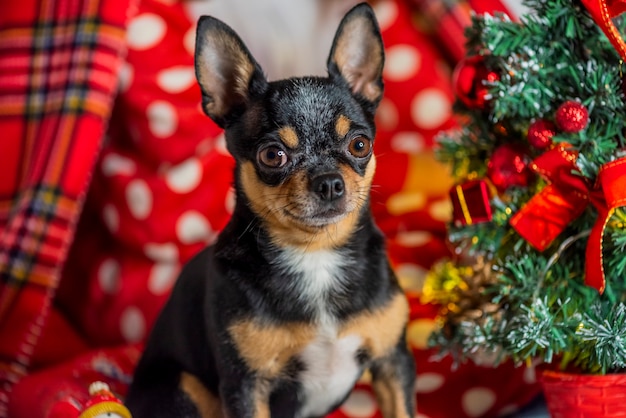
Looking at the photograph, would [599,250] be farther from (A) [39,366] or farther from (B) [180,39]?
(A) [39,366]

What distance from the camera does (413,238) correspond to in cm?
201

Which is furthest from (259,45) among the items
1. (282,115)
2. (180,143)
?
(282,115)

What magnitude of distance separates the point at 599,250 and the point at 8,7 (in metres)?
1.63

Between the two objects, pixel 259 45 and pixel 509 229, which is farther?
pixel 259 45

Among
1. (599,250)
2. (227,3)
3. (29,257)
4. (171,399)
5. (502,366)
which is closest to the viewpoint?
(599,250)

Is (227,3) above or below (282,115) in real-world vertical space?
above

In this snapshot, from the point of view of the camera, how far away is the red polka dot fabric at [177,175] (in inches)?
78.5

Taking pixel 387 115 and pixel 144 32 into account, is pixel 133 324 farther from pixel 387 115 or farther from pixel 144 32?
pixel 387 115

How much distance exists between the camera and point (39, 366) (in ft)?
6.66

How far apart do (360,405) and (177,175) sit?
76cm

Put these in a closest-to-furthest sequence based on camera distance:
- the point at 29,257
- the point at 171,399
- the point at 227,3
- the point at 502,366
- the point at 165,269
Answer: the point at 171,399
the point at 502,366
the point at 29,257
the point at 165,269
the point at 227,3

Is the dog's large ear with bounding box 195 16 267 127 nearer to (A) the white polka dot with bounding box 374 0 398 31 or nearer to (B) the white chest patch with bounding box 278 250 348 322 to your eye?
(B) the white chest patch with bounding box 278 250 348 322

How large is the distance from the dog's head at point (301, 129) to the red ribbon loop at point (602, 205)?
1.24 feet

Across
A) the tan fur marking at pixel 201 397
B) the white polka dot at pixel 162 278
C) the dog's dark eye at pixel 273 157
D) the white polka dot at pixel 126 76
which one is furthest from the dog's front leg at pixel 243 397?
the white polka dot at pixel 126 76
